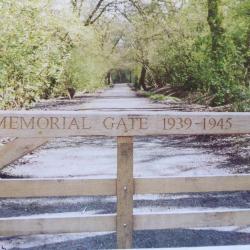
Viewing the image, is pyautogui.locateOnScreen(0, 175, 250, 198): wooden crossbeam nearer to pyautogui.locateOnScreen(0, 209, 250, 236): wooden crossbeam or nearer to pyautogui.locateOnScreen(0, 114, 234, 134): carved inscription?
pyautogui.locateOnScreen(0, 209, 250, 236): wooden crossbeam

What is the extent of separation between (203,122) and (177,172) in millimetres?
4963

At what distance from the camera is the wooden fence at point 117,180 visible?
3.85 metres

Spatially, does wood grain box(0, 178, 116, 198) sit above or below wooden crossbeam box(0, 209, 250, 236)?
above

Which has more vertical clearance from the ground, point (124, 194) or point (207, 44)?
point (207, 44)

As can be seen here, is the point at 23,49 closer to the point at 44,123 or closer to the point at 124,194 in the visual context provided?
the point at 44,123

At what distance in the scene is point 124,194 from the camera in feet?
13.3

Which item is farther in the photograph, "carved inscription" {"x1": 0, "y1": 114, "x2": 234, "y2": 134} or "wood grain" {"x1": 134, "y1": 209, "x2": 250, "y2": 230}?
"wood grain" {"x1": 134, "y1": 209, "x2": 250, "y2": 230}

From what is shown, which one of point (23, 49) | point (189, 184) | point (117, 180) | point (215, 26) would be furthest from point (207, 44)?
point (117, 180)

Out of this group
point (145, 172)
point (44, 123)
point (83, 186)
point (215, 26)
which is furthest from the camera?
point (215, 26)

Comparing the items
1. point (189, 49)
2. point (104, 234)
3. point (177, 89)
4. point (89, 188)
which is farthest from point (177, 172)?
point (177, 89)

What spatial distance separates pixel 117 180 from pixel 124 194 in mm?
128

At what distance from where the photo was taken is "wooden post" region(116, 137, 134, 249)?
3975 millimetres

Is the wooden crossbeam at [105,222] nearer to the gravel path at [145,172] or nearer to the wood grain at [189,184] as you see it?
the wood grain at [189,184]

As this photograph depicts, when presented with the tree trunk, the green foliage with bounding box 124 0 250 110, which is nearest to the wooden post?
the green foliage with bounding box 124 0 250 110
